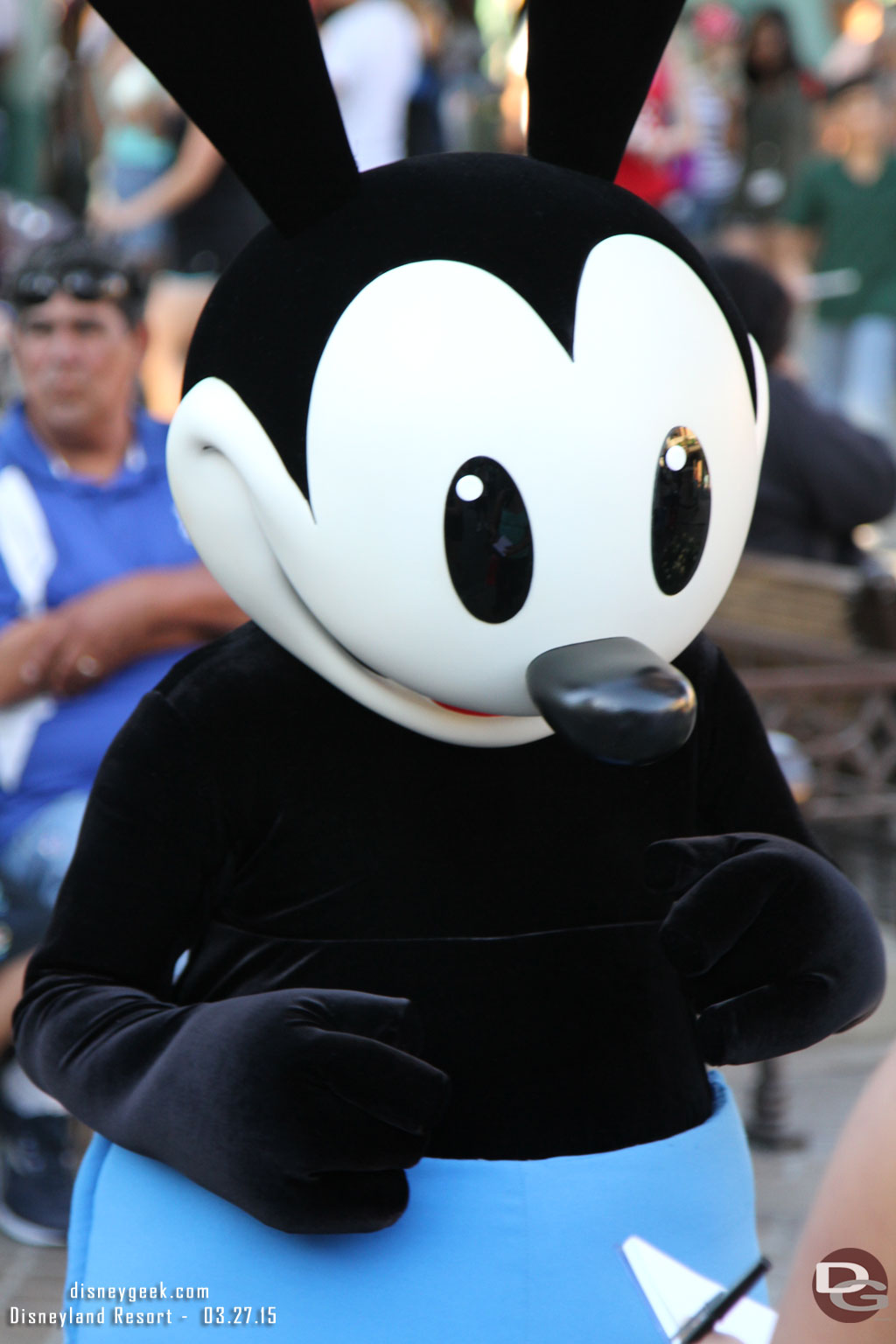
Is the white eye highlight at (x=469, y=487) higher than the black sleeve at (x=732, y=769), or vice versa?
the white eye highlight at (x=469, y=487)

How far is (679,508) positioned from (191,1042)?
2.03 feet

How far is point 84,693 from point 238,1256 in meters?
1.74

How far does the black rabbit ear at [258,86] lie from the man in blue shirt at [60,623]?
61.5 inches

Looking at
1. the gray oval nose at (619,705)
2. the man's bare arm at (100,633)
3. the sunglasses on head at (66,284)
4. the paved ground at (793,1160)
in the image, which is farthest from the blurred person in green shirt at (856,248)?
the gray oval nose at (619,705)

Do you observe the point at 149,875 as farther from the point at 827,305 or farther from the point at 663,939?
the point at 827,305

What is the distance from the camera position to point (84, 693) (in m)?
3.08

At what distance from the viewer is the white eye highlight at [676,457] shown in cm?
145

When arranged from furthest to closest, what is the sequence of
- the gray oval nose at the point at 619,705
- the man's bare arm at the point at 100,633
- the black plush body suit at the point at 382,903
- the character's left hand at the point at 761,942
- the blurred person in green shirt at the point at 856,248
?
1. the blurred person in green shirt at the point at 856,248
2. the man's bare arm at the point at 100,633
3. the black plush body suit at the point at 382,903
4. the character's left hand at the point at 761,942
5. the gray oval nose at the point at 619,705

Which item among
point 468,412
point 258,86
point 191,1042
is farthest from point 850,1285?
point 258,86

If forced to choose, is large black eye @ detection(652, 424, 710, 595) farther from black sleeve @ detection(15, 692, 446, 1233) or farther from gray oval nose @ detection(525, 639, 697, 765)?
black sleeve @ detection(15, 692, 446, 1233)

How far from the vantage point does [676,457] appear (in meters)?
1.45

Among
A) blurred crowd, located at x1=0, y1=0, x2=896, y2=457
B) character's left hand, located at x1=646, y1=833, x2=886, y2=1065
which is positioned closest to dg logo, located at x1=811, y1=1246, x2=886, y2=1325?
character's left hand, located at x1=646, y1=833, x2=886, y2=1065

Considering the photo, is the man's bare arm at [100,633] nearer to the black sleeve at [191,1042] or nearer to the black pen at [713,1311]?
the black sleeve at [191,1042]

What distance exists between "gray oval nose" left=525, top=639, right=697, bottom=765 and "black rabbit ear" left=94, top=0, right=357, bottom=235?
531 mm
